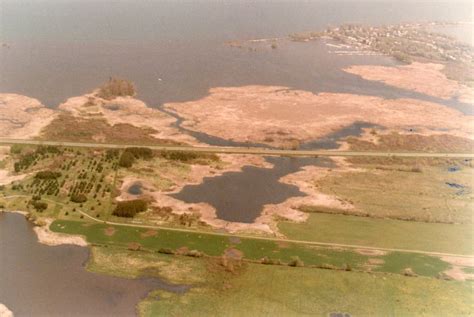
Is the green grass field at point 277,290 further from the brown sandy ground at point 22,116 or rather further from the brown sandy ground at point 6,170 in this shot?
the brown sandy ground at point 22,116

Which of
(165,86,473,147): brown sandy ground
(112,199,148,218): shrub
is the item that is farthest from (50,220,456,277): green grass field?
(165,86,473,147): brown sandy ground

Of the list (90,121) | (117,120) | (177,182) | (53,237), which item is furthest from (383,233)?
(90,121)

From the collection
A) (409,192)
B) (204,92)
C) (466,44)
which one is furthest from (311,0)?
(409,192)

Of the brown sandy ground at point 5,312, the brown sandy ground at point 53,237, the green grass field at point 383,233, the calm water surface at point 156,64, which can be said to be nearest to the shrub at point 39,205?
the calm water surface at point 156,64

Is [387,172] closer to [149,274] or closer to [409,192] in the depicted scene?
[409,192]

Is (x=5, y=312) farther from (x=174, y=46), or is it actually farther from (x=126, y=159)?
(x=174, y=46)

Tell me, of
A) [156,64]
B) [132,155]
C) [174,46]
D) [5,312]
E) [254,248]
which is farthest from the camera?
[174,46]
